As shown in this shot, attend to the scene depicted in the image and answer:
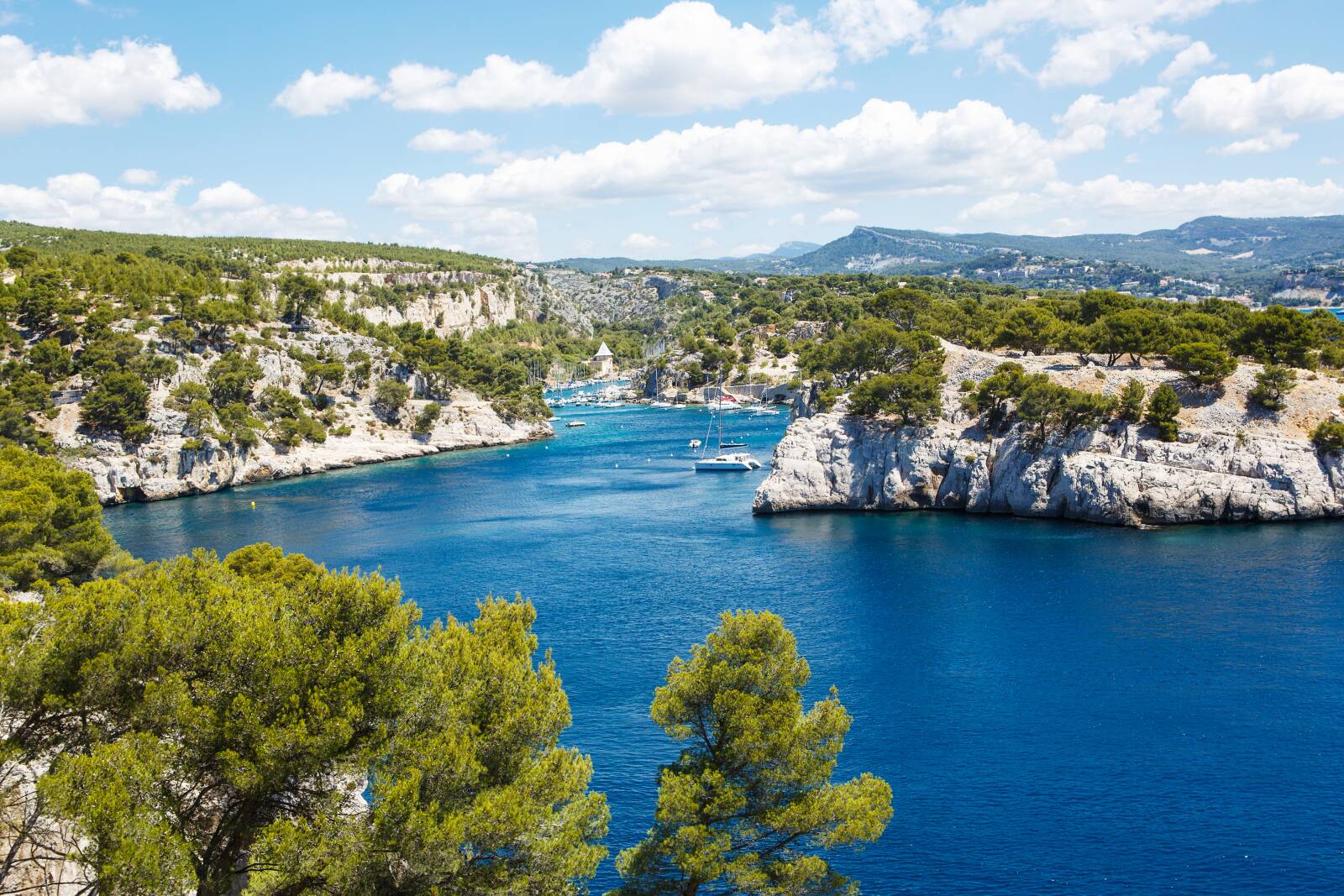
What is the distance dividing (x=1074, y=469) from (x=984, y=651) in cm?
2788

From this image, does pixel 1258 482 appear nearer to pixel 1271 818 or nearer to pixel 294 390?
pixel 1271 818

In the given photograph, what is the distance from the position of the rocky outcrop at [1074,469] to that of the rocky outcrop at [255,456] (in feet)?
192

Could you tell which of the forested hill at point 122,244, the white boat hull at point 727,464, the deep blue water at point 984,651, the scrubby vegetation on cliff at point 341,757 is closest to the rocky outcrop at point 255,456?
the deep blue water at point 984,651

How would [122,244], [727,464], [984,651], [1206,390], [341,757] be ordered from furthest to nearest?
[122,244] → [727,464] → [1206,390] → [984,651] → [341,757]

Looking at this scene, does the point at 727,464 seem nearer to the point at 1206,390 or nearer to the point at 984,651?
the point at 1206,390

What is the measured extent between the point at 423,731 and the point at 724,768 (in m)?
6.82

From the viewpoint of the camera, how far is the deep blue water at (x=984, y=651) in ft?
86.0

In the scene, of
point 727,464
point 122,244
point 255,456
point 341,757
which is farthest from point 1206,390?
point 122,244

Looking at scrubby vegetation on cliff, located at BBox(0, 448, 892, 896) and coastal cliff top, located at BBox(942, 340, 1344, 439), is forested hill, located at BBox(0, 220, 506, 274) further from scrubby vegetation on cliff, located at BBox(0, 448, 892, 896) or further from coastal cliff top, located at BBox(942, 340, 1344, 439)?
scrubby vegetation on cliff, located at BBox(0, 448, 892, 896)

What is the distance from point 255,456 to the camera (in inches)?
3895

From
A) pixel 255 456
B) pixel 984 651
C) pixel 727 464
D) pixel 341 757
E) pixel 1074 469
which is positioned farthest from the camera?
pixel 255 456

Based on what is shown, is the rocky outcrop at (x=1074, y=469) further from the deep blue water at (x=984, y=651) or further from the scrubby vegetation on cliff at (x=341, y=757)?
the scrubby vegetation on cliff at (x=341, y=757)

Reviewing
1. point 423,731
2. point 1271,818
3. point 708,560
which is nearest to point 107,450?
point 708,560

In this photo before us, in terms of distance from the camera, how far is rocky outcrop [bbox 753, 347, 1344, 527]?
60.7 metres
